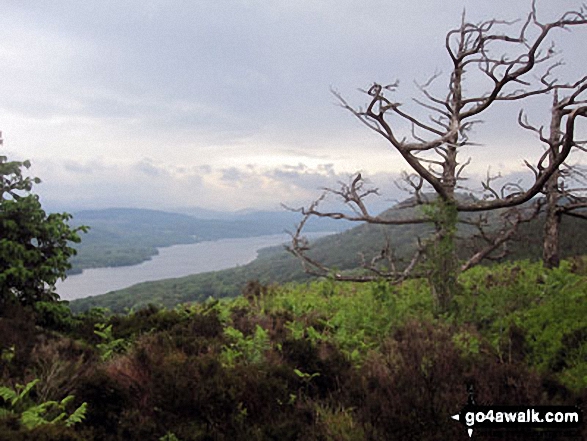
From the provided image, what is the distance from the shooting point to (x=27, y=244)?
27.0 feet

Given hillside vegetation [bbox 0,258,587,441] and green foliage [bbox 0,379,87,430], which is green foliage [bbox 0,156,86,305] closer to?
hillside vegetation [bbox 0,258,587,441]

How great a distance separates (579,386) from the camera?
4.23 meters

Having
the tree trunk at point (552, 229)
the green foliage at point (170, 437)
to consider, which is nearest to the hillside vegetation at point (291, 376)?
the green foliage at point (170, 437)

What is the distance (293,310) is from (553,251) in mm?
7708

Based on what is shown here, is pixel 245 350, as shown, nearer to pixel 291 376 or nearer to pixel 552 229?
pixel 291 376

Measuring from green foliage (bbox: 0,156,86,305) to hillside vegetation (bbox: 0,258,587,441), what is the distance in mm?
531

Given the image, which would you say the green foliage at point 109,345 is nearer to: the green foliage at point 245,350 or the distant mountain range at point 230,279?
the green foliage at point 245,350

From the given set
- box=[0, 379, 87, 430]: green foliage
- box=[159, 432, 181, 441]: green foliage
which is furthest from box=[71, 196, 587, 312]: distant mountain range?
box=[0, 379, 87, 430]: green foliage

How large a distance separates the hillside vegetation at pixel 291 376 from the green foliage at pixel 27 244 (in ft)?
1.74

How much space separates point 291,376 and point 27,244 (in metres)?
6.20

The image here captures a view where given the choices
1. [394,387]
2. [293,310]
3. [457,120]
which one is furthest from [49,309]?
[457,120]

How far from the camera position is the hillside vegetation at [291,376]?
375 centimetres

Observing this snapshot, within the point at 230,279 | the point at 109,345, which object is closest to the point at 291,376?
the point at 109,345

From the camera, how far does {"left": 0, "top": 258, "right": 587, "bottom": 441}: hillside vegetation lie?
12.3 ft
